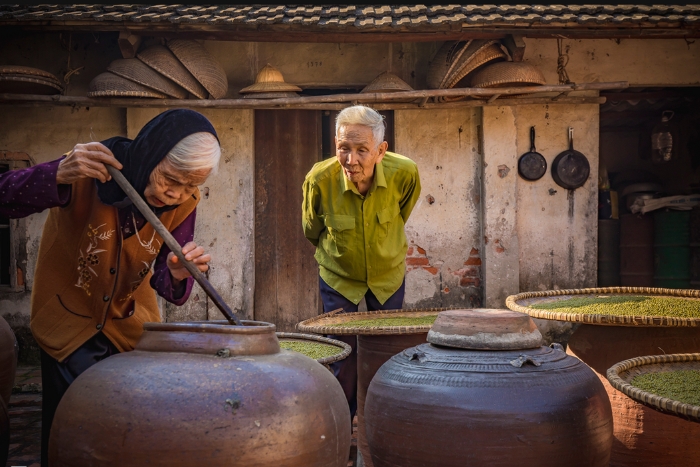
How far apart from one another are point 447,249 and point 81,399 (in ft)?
17.9

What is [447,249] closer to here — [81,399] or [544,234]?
[544,234]

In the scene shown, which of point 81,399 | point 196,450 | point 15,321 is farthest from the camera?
point 15,321

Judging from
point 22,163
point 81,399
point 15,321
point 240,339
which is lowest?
point 15,321

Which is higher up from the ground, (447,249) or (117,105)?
(117,105)

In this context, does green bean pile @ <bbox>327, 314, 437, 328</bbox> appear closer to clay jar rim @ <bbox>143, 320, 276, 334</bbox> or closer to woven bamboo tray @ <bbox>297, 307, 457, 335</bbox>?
woven bamboo tray @ <bbox>297, 307, 457, 335</bbox>

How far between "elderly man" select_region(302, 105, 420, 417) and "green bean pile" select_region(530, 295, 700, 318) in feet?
3.05

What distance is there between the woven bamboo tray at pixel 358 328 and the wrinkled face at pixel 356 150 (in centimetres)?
78

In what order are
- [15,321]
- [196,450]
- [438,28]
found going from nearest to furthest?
[196,450]
[438,28]
[15,321]

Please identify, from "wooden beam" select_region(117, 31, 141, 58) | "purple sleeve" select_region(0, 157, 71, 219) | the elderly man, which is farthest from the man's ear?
"wooden beam" select_region(117, 31, 141, 58)

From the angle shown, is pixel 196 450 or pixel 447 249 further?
pixel 447 249

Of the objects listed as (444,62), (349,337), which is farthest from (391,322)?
(444,62)

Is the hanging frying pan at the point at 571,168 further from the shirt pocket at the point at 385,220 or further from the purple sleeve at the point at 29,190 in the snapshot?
the purple sleeve at the point at 29,190

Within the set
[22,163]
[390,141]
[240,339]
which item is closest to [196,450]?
[240,339]

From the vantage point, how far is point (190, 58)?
6672mm
